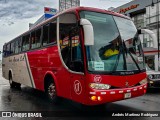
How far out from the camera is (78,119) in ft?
22.3

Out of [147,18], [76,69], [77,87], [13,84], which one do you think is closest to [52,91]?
[77,87]

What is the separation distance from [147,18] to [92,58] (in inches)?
1251

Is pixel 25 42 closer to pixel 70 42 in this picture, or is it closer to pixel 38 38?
pixel 38 38

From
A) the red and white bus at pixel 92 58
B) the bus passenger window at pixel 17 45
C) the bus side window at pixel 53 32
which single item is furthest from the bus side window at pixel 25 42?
the bus side window at pixel 53 32

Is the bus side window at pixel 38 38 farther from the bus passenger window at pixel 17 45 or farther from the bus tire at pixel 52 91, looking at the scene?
the bus passenger window at pixel 17 45

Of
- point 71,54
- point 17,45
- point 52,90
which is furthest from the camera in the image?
point 17,45

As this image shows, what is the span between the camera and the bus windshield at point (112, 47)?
6.87m

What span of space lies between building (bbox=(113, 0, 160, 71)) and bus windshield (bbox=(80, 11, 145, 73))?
24.3 metres

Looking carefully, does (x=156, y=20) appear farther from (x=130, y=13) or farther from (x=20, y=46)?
(x=20, y=46)

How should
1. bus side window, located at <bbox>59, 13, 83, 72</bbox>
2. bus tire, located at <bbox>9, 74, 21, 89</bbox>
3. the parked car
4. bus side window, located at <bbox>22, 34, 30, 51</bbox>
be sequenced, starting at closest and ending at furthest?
1. bus side window, located at <bbox>59, 13, 83, 72</bbox>
2. bus side window, located at <bbox>22, 34, 30, 51</bbox>
3. the parked car
4. bus tire, located at <bbox>9, 74, 21, 89</bbox>

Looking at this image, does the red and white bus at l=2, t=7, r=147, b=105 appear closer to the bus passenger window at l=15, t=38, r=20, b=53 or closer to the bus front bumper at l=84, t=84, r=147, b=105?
the bus front bumper at l=84, t=84, r=147, b=105

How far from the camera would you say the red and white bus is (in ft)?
22.0

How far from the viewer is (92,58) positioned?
268 inches

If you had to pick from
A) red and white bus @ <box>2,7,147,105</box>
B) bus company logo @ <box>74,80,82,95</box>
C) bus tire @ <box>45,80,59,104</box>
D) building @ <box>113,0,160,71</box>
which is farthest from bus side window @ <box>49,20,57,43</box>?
building @ <box>113,0,160,71</box>
